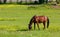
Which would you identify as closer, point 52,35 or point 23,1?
point 52,35

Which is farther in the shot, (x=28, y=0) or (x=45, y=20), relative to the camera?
(x=28, y=0)

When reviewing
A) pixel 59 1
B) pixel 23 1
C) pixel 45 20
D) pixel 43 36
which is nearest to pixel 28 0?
pixel 23 1

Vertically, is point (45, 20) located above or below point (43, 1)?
above

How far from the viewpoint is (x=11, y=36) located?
18625mm

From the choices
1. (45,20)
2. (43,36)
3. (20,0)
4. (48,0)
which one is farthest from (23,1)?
(43,36)

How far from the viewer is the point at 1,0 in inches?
3211

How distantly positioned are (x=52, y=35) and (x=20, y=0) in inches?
2440

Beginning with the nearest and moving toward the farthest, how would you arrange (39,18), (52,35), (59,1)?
(52,35)
(39,18)
(59,1)

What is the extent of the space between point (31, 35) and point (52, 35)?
143 cm

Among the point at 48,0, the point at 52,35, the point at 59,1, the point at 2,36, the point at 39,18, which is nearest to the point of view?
the point at 2,36

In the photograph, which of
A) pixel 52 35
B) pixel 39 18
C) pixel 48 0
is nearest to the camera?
pixel 52 35

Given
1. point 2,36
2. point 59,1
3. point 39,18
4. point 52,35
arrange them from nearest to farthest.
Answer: point 2,36, point 52,35, point 39,18, point 59,1

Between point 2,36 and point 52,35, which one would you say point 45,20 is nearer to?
point 52,35

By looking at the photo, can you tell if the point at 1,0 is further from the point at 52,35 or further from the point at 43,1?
the point at 52,35
